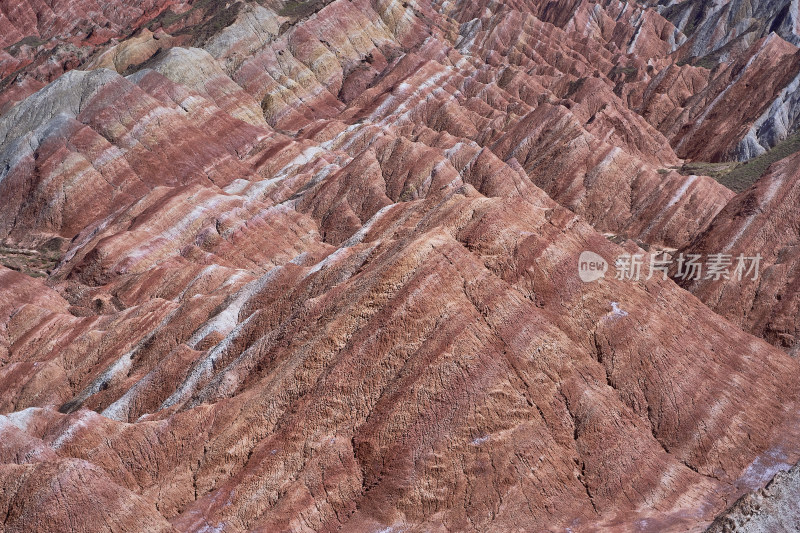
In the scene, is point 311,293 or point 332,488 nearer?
point 332,488

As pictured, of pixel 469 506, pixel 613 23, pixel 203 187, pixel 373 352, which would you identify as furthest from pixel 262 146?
pixel 613 23

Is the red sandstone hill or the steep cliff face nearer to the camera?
the red sandstone hill

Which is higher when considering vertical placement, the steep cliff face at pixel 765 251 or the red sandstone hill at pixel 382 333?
the steep cliff face at pixel 765 251

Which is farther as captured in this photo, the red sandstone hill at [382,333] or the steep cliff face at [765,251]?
the steep cliff face at [765,251]

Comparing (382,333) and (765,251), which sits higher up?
(765,251)

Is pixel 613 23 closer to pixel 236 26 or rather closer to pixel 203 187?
pixel 236 26

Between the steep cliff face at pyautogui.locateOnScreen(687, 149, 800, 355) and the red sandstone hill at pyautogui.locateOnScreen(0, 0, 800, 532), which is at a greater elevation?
the steep cliff face at pyautogui.locateOnScreen(687, 149, 800, 355)

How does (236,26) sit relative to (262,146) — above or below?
above

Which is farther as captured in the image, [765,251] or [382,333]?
[765,251]
